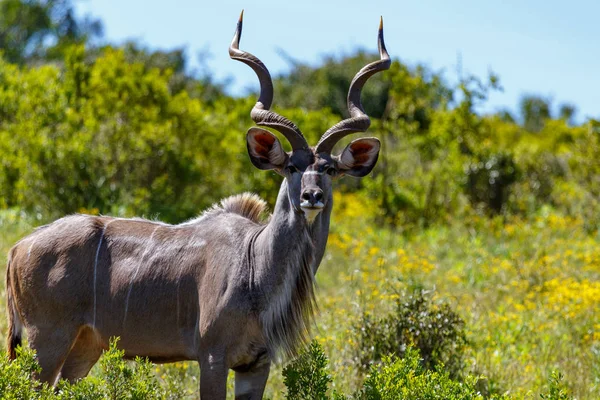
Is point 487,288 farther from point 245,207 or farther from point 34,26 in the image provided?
point 34,26

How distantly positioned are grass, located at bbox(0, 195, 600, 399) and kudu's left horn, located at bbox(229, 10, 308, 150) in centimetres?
137

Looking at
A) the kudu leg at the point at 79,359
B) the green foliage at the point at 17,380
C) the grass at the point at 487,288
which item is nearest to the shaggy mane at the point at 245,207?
the grass at the point at 487,288

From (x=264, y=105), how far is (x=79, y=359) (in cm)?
217

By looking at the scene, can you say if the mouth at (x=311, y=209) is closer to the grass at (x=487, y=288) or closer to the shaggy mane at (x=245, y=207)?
the shaggy mane at (x=245, y=207)

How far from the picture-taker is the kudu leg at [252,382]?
528 centimetres

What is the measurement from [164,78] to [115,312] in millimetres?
8470

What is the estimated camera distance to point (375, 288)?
8367 mm

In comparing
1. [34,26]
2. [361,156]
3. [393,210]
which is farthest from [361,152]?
[34,26]

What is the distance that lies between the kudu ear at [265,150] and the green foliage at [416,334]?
2.00 m

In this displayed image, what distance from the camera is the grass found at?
7.00 m

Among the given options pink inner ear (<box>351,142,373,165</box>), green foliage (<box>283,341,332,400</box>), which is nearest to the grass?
green foliage (<box>283,341,332,400</box>)

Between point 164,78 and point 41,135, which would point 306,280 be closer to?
point 41,135

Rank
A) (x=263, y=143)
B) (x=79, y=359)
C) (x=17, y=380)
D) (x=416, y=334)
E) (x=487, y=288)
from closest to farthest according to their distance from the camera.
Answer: (x=17, y=380), (x=263, y=143), (x=79, y=359), (x=416, y=334), (x=487, y=288)

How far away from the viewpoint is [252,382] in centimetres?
529
